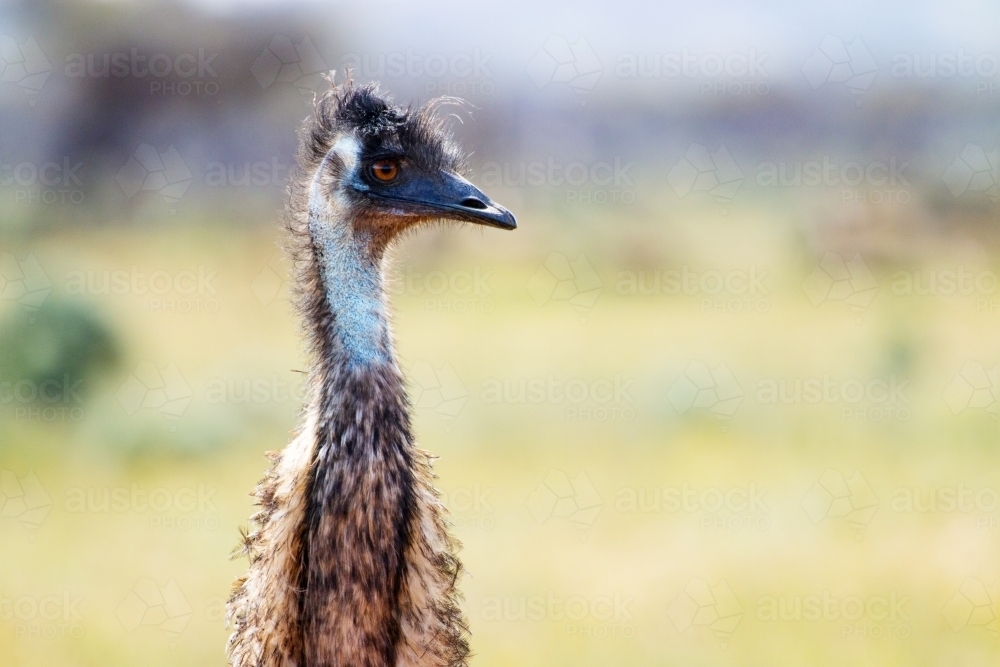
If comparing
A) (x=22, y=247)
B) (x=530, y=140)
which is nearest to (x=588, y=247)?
Result: (x=530, y=140)

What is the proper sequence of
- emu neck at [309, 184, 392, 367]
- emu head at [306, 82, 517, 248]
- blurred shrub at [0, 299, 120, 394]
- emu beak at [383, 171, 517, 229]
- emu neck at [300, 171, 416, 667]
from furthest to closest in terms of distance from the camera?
1. blurred shrub at [0, 299, 120, 394]
2. emu beak at [383, 171, 517, 229]
3. emu head at [306, 82, 517, 248]
4. emu neck at [309, 184, 392, 367]
5. emu neck at [300, 171, 416, 667]

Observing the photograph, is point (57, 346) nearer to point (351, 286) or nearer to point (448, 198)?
point (448, 198)

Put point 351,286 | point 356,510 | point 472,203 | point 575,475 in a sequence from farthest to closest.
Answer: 1. point 575,475
2. point 472,203
3. point 351,286
4. point 356,510

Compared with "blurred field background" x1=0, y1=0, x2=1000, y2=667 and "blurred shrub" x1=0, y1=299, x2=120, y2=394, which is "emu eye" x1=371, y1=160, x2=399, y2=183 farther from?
"blurred shrub" x1=0, y1=299, x2=120, y2=394

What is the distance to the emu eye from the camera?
11.0 ft

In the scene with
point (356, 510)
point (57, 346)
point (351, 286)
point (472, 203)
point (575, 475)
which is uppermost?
point (57, 346)

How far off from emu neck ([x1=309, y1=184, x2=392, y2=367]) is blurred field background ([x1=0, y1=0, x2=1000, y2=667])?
31 centimetres

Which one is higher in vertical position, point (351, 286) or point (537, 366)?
point (537, 366)

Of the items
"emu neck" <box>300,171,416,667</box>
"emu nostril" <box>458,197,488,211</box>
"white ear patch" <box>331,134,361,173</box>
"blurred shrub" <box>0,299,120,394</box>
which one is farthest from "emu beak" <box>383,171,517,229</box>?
"blurred shrub" <box>0,299,120,394</box>

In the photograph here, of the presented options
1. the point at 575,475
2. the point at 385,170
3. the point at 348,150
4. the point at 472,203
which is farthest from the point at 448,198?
the point at 575,475

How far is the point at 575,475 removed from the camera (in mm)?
9125

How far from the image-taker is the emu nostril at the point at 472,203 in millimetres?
3428

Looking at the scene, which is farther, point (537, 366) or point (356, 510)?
point (537, 366)

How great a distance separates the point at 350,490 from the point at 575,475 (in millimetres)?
6328
